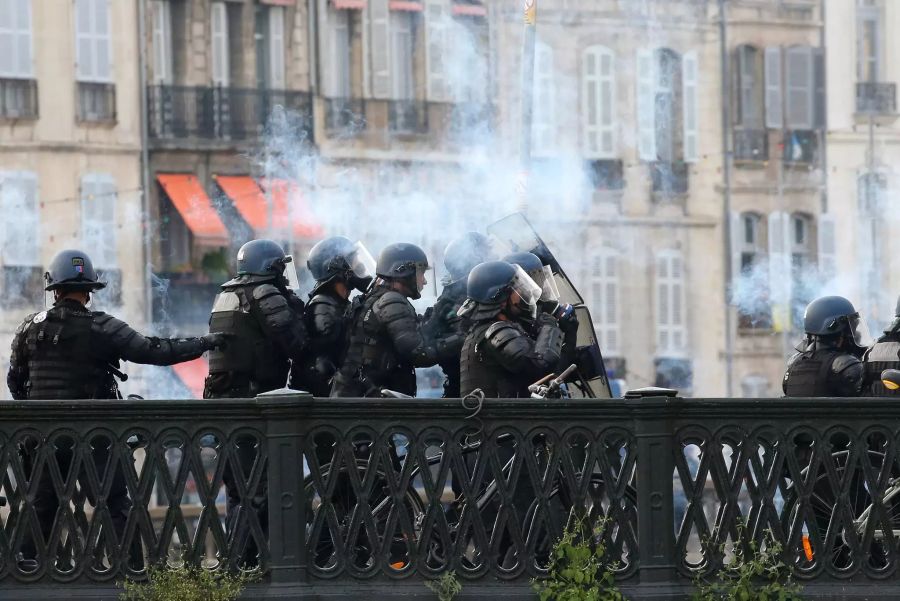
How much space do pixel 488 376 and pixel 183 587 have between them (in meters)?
2.12

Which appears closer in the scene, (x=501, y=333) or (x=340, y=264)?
(x=501, y=333)

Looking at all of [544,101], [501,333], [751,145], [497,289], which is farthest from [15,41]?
[501,333]

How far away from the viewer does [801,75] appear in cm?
3866

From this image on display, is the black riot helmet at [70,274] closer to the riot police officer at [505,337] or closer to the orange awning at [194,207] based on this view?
the riot police officer at [505,337]

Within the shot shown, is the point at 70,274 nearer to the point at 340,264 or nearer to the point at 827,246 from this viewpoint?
the point at 340,264

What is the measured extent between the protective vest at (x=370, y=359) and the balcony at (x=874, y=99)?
2891 cm

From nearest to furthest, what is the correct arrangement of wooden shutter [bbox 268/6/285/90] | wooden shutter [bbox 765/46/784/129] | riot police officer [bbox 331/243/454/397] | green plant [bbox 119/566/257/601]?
green plant [bbox 119/566/257/601] → riot police officer [bbox 331/243/454/397] → wooden shutter [bbox 268/6/285/90] → wooden shutter [bbox 765/46/784/129]

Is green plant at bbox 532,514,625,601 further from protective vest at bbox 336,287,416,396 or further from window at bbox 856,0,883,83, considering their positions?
window at bbox 856,0,883,83

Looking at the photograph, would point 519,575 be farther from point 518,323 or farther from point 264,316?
point 264,316

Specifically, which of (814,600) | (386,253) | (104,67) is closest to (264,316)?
(386,253)

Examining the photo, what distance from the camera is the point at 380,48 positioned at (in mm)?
35344

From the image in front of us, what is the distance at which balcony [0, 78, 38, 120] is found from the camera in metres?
32.3

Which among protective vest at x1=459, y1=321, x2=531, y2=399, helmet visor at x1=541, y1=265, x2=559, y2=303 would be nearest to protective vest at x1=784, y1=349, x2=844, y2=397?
helmet visor at x1=541, y1=265, x2=559, y2=303

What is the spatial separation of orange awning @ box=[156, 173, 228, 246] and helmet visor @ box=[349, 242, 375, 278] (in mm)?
20937
